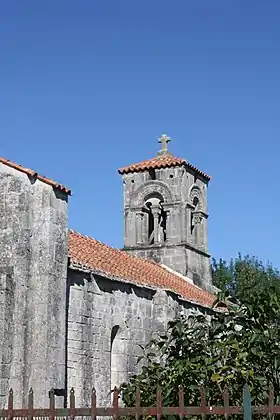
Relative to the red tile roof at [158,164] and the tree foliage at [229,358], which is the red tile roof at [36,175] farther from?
the red tile roof at [158,164]

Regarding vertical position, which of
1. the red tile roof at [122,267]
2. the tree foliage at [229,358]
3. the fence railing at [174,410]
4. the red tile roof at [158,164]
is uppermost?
the red tile roof at [158,164]

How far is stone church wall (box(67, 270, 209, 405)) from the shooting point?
42.2ft

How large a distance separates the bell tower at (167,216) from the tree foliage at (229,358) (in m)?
14.5

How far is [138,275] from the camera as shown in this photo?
16797mm

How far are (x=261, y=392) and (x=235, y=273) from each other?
1132 inches

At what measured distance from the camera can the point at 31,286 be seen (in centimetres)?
1170

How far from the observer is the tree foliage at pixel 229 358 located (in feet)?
23.1

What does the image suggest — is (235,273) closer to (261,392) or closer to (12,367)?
(12,367)

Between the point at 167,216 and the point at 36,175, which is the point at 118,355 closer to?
the point at 36,175

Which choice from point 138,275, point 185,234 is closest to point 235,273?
Answer: point 185,234

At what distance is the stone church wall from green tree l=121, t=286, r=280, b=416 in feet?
16.8

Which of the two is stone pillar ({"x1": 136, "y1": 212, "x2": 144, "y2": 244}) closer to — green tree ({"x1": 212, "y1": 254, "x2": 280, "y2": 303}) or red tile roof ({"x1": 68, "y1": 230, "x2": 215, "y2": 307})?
red tile roof ({"x1": 68, "y1": 230, "x2": 215, "y2": 307})

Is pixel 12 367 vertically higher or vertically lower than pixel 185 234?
lower

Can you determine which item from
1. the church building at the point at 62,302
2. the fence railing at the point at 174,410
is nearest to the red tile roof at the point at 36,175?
the church building at the point at 62,302
